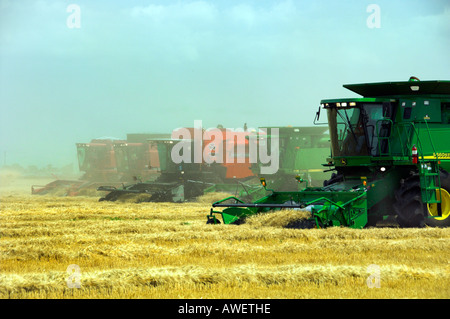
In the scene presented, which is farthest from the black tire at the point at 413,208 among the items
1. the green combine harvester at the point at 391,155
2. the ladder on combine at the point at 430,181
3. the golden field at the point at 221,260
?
the golden field at the point at 221,260

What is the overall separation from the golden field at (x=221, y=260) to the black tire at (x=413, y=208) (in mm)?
885

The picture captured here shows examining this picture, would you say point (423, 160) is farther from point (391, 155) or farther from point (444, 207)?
point (444, 207)

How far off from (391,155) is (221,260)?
5244 millimetres

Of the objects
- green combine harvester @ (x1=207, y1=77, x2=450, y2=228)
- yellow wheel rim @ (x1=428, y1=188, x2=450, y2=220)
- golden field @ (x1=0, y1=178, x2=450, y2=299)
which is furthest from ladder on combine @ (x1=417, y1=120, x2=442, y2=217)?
golden field @ (x1=0, y1=178, x2=450, y2=299)

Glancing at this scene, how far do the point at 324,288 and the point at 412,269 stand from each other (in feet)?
4.19

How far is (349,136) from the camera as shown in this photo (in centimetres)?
1182

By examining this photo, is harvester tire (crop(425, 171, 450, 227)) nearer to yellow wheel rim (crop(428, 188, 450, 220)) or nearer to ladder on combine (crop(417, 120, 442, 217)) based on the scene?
yellow wheel rim (crop(428, 188, 450, 220))

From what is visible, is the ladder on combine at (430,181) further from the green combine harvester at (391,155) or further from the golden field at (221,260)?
the golden field at (221,260)

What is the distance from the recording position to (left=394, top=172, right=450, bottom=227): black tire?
10836 millimetres

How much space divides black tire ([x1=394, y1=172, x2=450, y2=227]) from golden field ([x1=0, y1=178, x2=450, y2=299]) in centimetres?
89

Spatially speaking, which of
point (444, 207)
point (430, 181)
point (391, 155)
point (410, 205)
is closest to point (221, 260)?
point (410, 205)

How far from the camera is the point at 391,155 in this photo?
11.4m

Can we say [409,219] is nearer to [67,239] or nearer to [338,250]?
[338,250]
